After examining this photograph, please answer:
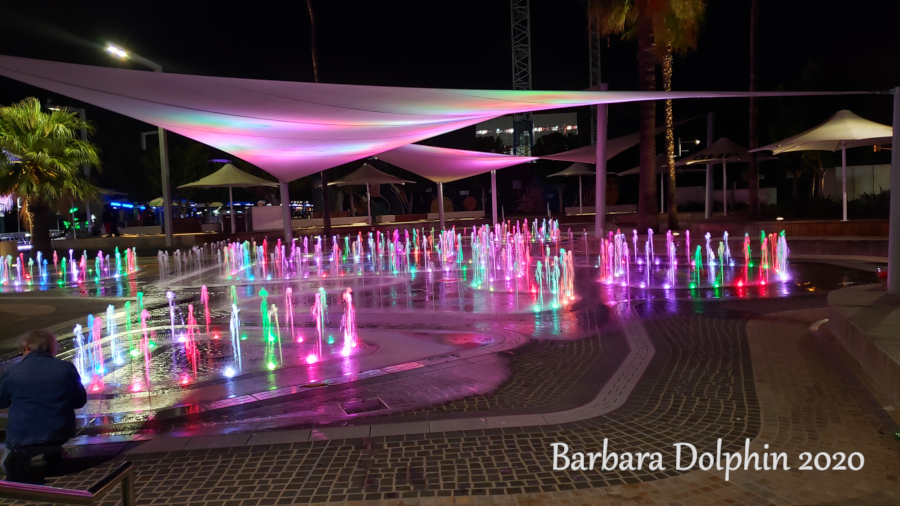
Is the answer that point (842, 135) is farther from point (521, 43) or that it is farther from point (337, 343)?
point (521, 43)

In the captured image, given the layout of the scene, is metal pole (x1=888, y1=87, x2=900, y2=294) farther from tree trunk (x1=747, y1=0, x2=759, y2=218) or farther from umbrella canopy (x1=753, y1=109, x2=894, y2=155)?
tree trunk (x1=747, y1=0, x2=759, y2=218)

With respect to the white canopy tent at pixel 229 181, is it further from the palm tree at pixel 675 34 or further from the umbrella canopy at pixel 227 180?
the palm tree at pixel 675 34

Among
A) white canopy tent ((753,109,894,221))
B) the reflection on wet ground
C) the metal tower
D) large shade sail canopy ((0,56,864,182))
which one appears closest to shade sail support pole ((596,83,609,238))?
the reflection on wet ground

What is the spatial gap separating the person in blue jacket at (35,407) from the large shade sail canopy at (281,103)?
3470 millimetres

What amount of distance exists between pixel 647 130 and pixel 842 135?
4.74 metres

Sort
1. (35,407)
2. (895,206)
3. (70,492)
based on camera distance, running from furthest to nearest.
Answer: (895,206), (35,407), (70,492)

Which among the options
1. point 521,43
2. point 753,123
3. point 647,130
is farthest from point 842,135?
point 521,43

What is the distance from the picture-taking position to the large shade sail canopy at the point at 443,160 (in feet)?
57.5

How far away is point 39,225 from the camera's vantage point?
19656 mm

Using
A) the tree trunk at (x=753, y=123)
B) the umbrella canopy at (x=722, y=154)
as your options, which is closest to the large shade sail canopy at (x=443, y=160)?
the umbrella canopy at (x=722, y=154)

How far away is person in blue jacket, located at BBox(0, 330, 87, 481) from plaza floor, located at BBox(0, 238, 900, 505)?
0.92 ft

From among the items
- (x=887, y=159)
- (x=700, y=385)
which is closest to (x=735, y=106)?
(x=887, y=159)

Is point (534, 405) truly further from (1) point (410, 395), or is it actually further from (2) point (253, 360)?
(2) point (253, 360)

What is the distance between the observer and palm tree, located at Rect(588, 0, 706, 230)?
16.9m
